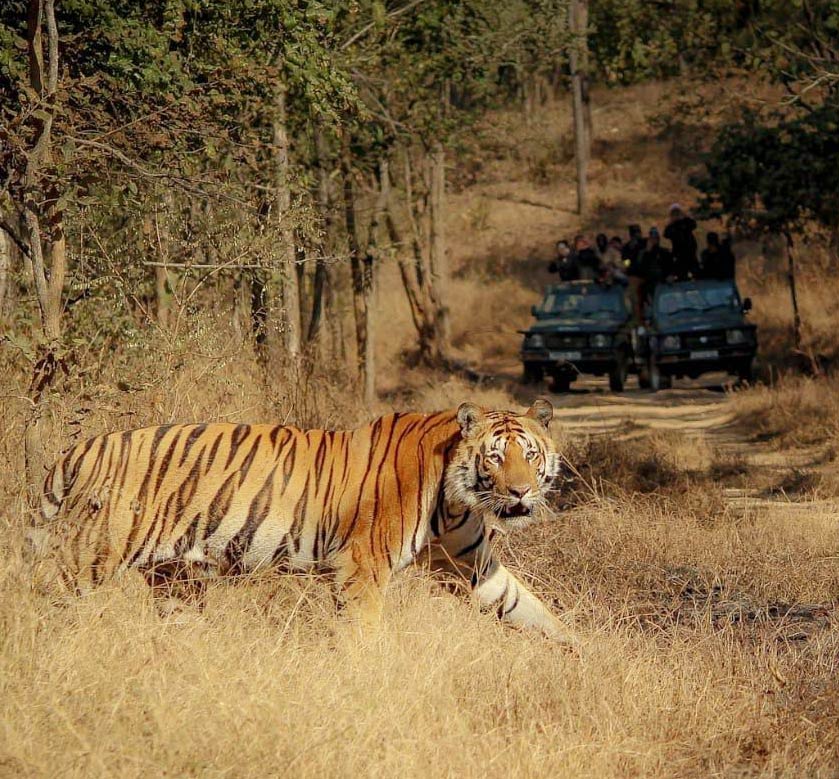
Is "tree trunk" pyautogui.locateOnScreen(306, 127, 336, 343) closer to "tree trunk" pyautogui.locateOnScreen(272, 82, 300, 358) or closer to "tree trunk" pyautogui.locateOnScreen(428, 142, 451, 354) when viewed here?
"tree trunk" pyautogui.locateOnScreen(272, 82, 300, 358)

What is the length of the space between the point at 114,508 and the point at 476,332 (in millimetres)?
26037

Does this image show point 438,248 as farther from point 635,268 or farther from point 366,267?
point 366,267

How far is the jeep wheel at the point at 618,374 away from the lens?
23.5 metres

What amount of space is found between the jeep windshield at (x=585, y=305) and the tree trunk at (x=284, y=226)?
362 inches

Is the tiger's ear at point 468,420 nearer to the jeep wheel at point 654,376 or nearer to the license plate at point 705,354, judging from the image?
the license plate at point 705,354

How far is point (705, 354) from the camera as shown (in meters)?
22.7

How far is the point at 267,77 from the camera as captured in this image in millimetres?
9531

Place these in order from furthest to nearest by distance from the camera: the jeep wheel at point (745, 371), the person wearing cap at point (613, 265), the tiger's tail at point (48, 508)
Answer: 1. the person wearing cap at point (613, 265)
2. the jeep wheel at point (745, 371)
3. the tiger's tail at point (48, 508)

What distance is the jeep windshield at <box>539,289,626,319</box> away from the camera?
78.6 feet

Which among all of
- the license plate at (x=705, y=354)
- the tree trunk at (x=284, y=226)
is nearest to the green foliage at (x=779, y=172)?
the license plate at (x=705, y=354)

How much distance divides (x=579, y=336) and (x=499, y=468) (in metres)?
17.0

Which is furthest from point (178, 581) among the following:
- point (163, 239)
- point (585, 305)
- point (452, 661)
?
point (585, 305)

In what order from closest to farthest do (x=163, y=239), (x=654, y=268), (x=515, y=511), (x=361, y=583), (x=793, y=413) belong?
(x=361, y=583) < (x=515, y=511) < (x=163, y=239) < (x=793, y=413) < (x=654, y=268)

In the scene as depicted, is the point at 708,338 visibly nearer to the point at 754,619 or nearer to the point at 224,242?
the point at 224,242
